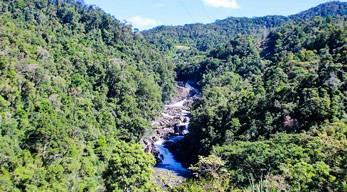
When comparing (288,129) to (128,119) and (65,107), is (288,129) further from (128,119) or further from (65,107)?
(65,107)

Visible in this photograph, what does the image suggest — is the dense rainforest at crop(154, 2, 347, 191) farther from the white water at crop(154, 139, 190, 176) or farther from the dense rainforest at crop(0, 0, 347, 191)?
the white water at crop(154, 139, 190, 176)

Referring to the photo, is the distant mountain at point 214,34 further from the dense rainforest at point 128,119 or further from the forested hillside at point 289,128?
the forested hillside at point 289,128

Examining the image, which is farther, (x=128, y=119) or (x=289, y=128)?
(x=128, y=119)

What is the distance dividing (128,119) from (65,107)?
13.5 m

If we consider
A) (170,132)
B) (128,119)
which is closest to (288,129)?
(128,119)

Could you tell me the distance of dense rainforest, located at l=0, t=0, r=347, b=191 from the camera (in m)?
21.4

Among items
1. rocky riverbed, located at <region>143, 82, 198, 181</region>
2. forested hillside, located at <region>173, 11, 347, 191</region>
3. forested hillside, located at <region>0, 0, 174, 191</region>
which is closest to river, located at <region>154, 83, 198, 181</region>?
rocky riverbed, located at <region>143, 82, 198, 181</region>

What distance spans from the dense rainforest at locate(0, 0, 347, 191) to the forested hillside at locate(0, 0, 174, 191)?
0.51ft

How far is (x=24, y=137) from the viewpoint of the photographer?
3145 centimetres

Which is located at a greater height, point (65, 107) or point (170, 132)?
point (65, 107)

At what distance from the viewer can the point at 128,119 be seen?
51062mm

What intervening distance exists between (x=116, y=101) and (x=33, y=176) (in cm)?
3318

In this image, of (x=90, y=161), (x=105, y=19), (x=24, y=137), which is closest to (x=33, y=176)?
(x=24, y=137)

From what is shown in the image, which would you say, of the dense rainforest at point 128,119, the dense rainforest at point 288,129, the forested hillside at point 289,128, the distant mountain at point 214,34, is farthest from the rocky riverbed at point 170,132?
the distant mountain at point 214,34
